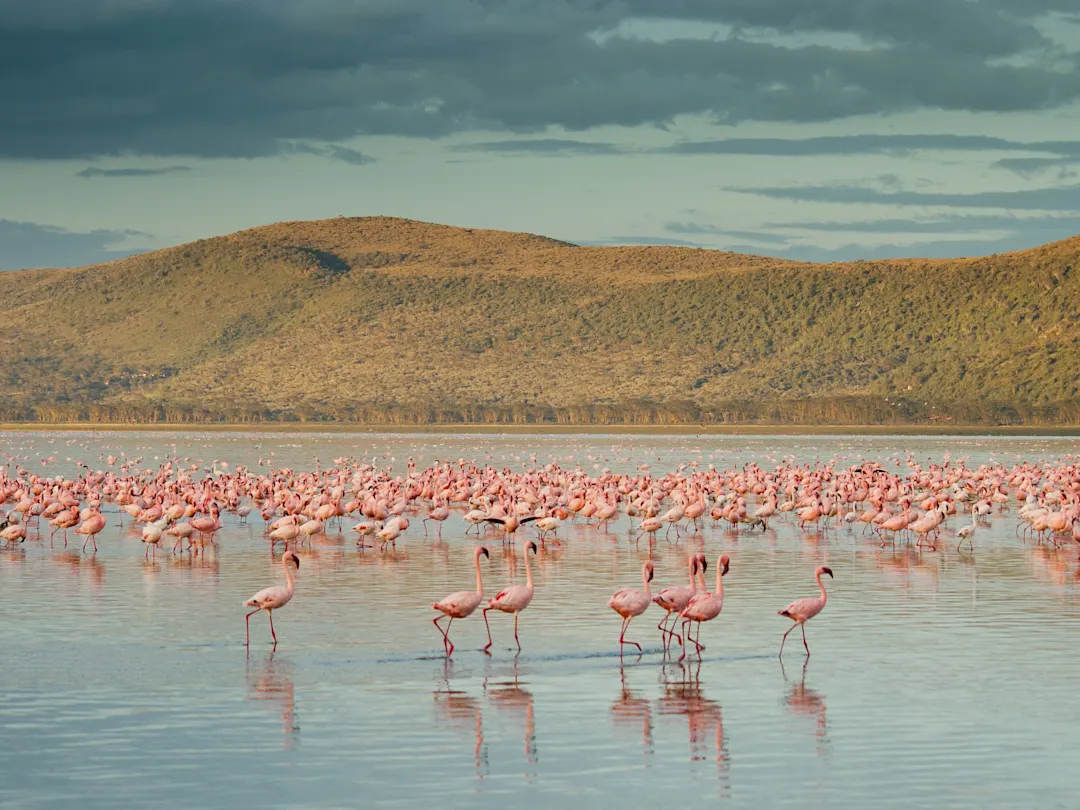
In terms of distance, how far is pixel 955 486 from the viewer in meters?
44.2

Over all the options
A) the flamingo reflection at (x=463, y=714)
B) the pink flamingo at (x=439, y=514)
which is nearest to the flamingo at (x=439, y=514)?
the pink flamingo at (x=439, y=514)

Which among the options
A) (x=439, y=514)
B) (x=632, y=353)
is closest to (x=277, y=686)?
(x=439, y=514)

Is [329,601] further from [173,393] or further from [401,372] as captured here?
[173,393]

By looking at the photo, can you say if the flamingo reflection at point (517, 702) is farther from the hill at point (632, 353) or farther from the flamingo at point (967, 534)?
the hill at point (632, 353)

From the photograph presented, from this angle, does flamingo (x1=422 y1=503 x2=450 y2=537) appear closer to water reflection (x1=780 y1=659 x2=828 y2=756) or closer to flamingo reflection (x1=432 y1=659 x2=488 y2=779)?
flamingo reflection (x1=432 y1=659 x2=488 y2=779)

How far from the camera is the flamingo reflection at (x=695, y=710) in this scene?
13.9 m

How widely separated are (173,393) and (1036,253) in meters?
89.2

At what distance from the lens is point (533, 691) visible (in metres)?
16.8

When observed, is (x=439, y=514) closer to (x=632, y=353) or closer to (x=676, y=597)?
(x=676, y=597)

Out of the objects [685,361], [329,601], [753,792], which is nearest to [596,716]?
[753,792]

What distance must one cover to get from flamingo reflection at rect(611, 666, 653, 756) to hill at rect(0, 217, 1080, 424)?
116 metres

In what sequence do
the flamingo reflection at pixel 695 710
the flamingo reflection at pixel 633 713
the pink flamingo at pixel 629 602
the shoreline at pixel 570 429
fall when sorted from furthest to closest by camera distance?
the shoreline at pixel 570 429 < the pink flamingo at pixel 629 602 < the flamingo reflection at pixel 633 713 < the flamingo reflection at pixel 695 710

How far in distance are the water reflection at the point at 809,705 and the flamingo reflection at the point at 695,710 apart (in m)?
0.74

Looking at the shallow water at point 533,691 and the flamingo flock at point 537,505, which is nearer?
the shallow water at point 533,691
